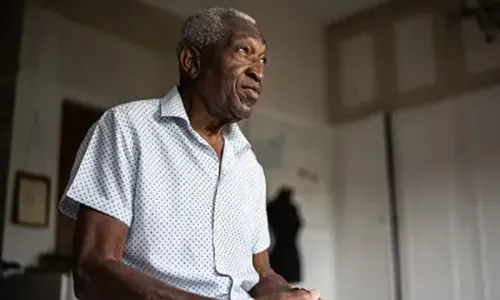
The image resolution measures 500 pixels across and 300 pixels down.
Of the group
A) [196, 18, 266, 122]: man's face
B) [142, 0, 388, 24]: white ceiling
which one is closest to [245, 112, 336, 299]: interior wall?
[142, 0, 388, 24]: white ceiling

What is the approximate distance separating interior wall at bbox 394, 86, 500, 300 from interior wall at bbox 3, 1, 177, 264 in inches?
55.0

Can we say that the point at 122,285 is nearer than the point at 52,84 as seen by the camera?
Yes

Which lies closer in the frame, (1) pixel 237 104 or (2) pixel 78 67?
(1) pixel 237 104

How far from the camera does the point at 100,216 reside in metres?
0.88

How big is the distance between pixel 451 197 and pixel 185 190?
241 cm

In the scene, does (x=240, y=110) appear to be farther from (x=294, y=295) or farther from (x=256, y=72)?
(x=294, y=295)

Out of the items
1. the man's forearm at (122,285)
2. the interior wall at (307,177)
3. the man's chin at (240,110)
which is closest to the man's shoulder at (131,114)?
the man's chin at (240,110)

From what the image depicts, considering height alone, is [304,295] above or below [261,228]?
below

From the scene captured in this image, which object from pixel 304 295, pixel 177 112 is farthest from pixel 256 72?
pixel 304 295

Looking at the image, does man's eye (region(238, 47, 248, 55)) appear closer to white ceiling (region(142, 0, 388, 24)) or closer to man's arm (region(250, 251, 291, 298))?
man's arm (region(250, 251, 291, 298))

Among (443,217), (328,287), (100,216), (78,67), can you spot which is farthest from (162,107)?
(328,287)

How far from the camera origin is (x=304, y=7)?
3.71 m

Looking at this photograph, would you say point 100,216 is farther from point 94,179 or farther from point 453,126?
point 453,126

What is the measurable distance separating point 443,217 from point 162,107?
2408 mm
